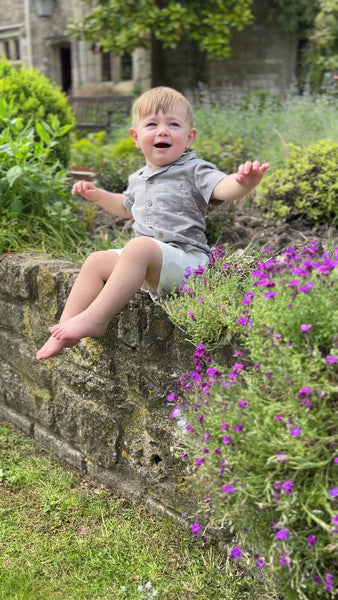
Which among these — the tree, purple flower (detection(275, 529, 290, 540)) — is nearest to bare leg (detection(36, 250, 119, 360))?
purple flower (detection(275, 529, 290, 540))

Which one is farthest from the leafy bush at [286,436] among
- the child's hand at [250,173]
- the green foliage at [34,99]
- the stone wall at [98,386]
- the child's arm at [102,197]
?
the green foliage at [34,99]

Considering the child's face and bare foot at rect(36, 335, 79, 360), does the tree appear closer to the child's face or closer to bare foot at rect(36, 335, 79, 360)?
the child's face

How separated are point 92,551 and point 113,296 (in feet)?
3.32

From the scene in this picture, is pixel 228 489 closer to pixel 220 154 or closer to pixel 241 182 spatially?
pixel 241 182

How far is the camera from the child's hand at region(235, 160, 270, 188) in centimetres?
214

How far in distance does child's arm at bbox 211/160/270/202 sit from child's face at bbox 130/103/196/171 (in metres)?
0.29

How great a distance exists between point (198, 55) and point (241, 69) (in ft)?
3.91

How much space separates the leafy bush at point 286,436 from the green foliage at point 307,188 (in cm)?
208

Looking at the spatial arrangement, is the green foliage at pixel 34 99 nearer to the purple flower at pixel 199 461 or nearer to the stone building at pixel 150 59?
the purple flower at pixel 199 461

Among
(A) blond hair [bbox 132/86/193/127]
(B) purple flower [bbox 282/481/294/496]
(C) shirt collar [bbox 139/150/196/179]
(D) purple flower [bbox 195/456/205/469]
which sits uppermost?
(A) blond hair [bbox 132/86/193/127]

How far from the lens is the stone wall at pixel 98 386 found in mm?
2240

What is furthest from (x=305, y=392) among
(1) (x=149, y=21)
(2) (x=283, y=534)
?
(1) (x=149, y=21)

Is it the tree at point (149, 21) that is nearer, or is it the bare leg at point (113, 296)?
the bare leg at point (113, 296)

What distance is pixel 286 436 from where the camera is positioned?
4.72 feet
